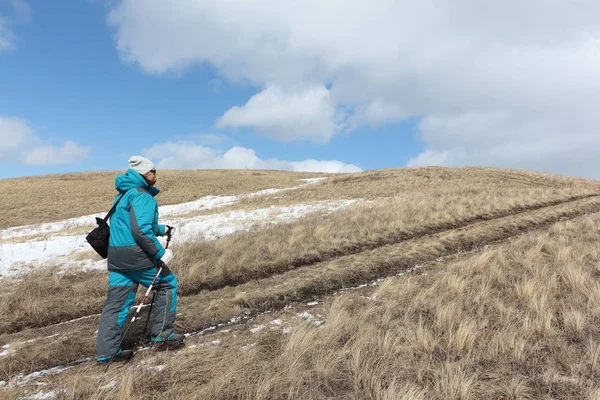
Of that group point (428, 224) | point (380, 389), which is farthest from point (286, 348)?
point (428, 224)

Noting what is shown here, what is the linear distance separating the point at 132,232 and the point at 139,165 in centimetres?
100

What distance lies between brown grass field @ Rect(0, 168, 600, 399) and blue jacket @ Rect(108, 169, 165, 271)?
1.32m

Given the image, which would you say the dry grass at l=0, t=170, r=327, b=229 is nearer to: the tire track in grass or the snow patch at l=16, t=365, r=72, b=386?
the tire track in grass

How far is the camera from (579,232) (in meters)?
10.4

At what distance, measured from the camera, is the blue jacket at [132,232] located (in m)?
4.40

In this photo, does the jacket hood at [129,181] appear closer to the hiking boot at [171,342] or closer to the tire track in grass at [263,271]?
the hiking boot at [171,342]

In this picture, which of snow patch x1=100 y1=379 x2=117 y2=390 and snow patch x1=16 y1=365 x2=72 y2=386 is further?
snow patch x1=16 y1=365 x2=72 y2=386

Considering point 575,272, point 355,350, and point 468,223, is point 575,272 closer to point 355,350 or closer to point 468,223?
point 355,350

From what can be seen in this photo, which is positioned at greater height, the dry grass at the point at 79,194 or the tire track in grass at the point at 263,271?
the dry grass at the point at 79,194

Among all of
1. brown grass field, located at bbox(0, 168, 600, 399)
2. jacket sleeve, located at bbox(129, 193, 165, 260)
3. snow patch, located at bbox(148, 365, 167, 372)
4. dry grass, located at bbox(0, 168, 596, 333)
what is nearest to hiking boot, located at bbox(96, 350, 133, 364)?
brown grass field, located at bbox(0, 168, 600, 399)

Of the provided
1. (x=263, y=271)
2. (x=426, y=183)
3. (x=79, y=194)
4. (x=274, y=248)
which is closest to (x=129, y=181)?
(x=263, y=271)

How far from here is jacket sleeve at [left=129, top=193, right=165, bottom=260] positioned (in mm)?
4379

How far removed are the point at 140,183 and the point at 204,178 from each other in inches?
1812

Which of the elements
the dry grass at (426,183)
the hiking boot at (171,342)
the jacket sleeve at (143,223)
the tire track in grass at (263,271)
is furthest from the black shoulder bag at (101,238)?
the dry grass at (426,183)
